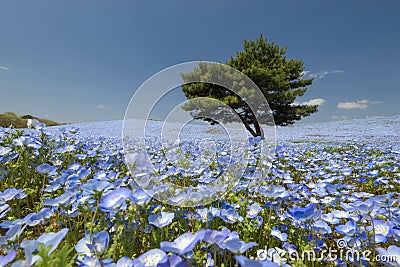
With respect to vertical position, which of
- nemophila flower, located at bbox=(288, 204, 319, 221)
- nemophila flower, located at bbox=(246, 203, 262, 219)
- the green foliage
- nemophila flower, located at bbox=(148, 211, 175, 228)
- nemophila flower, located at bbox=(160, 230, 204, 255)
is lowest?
nemophila flower, located at bbox=(246, 203, 262, 219)

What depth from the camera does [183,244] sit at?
922mm

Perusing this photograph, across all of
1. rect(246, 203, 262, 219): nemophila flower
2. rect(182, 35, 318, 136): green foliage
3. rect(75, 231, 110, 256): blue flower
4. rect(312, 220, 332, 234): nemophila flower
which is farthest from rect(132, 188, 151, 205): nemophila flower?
rect(182, 35, 318, 136): green foliage

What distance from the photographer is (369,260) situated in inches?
56.4

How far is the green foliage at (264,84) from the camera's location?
554 inches

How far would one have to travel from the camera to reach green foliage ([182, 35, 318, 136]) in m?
14.1

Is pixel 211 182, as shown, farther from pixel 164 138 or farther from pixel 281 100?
pixel 281 100

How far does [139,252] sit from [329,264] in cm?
131

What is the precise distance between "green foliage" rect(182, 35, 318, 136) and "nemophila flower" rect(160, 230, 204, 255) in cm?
1145

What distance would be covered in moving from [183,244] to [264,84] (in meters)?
14.6

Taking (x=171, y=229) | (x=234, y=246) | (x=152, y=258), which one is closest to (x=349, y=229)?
(x=234, y=246)

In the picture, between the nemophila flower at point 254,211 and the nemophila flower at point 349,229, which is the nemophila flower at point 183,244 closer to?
the nemophila flower at point 254,211

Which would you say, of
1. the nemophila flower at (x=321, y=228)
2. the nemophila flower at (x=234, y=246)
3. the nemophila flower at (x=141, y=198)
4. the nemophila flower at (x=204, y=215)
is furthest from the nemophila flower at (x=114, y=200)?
the nemophila flower at (x=321, y=228)

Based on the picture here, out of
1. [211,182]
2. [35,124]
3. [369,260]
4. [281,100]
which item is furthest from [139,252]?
[281,100]

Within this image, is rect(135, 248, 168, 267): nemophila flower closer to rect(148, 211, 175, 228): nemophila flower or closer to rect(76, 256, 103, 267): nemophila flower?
rect(76, 256, 103, 267): nemophila flower
